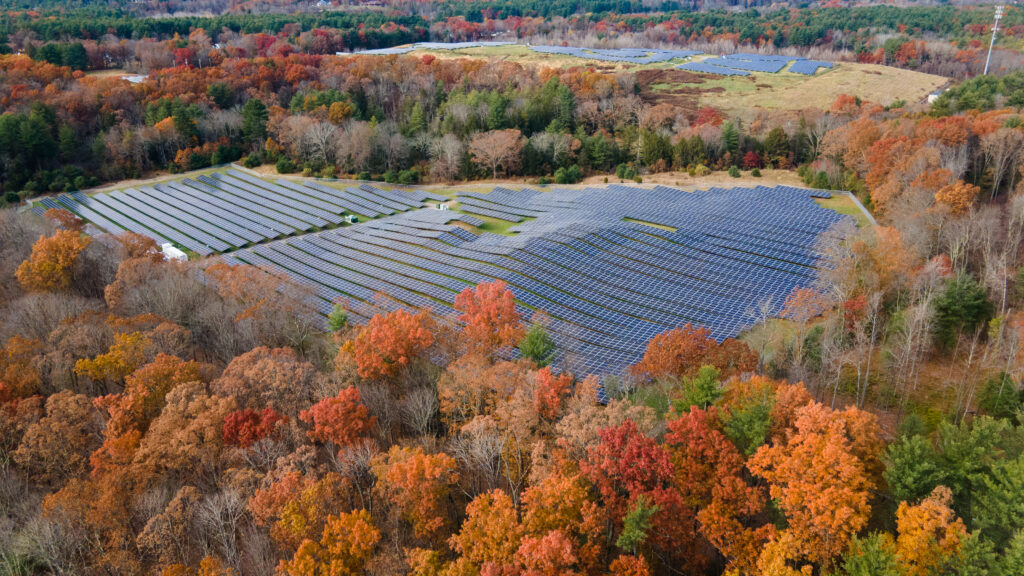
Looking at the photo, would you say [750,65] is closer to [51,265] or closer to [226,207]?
[226,207]

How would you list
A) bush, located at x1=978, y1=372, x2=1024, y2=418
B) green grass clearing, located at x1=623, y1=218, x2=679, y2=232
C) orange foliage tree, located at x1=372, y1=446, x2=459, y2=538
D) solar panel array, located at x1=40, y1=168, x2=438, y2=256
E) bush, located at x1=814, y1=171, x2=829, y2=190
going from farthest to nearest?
bush, located at x1=814, y1=171, x2=829, y2=190, solar panel array, located at x1=40, y1=168, x2=438, y2=256, green grass clearing, located at x1=623, y1=218, x2=679, y2=232, bush, located at x1=978, y1=372, x2=1024, y2=418, orange foliage tree, located at x1=372, y1=446, x2=459, y2=538

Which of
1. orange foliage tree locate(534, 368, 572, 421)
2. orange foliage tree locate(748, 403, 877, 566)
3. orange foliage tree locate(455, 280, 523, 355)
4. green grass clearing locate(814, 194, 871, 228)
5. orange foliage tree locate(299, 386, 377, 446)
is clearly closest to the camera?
orange foliage tree locate(748, 403, 877, 566)

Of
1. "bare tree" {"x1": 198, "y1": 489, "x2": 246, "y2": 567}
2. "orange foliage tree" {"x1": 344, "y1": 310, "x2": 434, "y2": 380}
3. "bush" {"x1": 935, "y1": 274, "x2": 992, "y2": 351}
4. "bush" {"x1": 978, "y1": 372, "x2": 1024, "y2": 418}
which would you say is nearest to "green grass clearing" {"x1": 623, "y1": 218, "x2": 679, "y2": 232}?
"bush" {"x1": 935, "y1": 274, "x2": 992, "y2": 351}

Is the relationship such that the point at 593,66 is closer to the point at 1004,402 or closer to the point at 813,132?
the point at 813,132

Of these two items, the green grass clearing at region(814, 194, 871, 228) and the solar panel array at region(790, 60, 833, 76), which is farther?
the solar panel array at region(790, 60, 833, 76)

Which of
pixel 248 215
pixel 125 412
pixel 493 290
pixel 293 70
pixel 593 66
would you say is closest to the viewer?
pixel 125 412

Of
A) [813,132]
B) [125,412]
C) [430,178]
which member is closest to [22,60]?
[430,178]

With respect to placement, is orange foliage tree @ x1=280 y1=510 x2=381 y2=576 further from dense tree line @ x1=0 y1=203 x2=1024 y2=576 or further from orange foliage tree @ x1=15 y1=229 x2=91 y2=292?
orange foliage tree @ x1=15 y1=229 x2=91 y2=292
